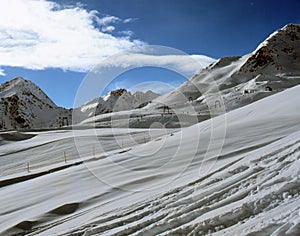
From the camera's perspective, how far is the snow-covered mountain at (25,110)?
162375mm

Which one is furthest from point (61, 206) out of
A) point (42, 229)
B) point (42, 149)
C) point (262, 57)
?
point (262, 57)

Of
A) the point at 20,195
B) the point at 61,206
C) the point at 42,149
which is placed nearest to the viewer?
the point at 61,206

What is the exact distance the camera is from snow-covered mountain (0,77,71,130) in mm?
162375

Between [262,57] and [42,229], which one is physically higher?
[262,57]

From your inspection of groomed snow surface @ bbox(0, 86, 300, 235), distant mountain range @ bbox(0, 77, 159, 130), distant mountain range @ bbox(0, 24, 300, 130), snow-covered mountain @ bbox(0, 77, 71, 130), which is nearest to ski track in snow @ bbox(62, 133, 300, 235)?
groomed snow surface @ bbox(0, 86, 300, 235)

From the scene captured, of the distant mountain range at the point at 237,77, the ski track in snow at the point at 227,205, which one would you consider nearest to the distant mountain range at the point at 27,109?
the distant mountain range at the point at 237,77

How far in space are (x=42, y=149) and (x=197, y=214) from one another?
67.4 ft

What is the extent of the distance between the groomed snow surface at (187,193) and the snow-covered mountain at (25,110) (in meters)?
153

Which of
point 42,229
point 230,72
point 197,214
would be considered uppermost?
point 230,72

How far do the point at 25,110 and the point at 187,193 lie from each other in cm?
18776

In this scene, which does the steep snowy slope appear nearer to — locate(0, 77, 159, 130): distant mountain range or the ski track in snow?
locate(0, 77, 159, 130): distant mountain range

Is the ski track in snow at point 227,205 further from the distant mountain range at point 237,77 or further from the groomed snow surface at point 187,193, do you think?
the distant mountain range at point 237,77

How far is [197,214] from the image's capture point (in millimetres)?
3539

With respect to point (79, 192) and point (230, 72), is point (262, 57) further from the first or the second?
point (79, 192)
